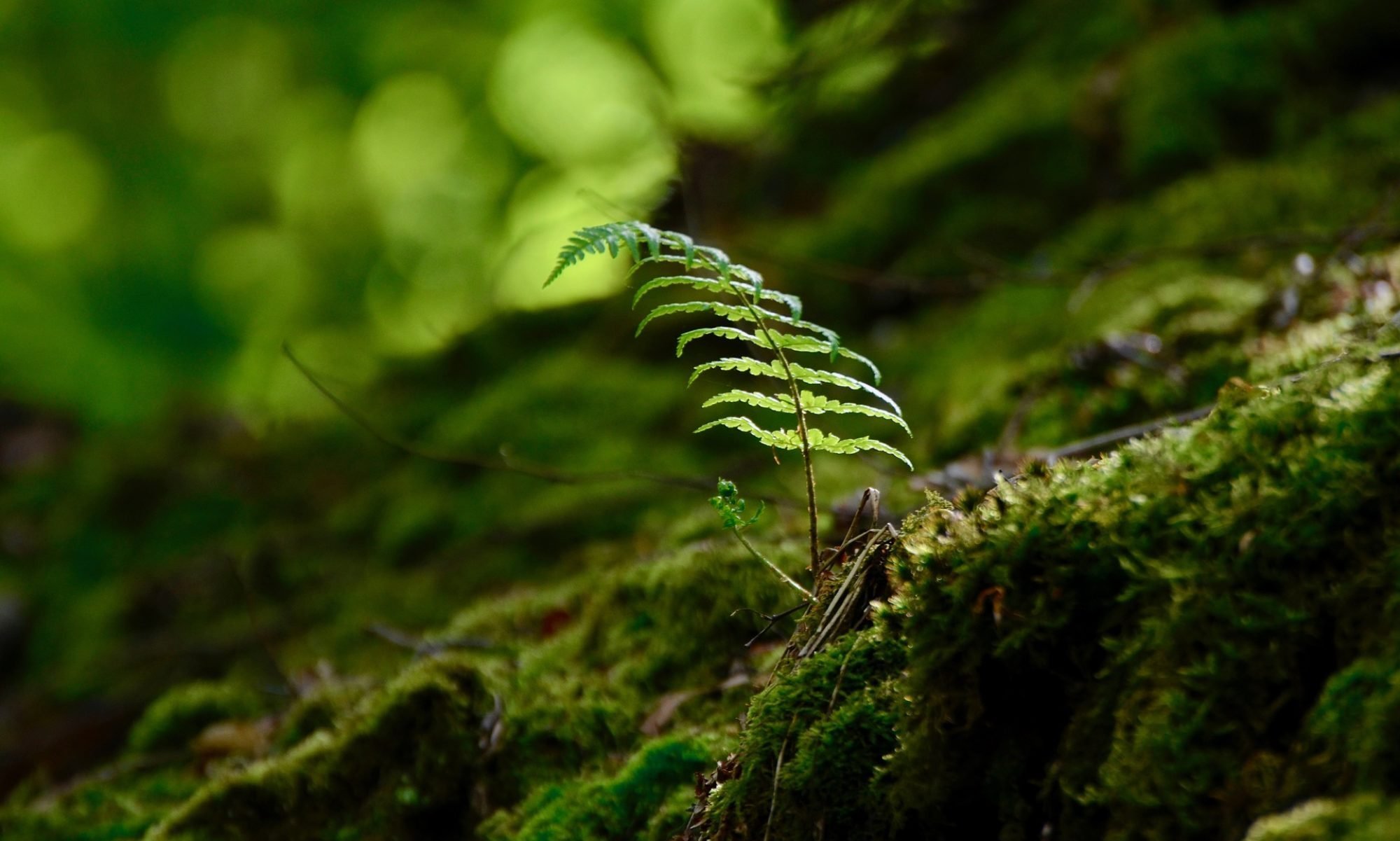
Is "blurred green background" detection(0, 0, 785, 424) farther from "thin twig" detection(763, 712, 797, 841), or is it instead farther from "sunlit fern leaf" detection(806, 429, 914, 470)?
"thin twig" detection(763, 712, 797, 841)

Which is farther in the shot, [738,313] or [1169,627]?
[738,313]

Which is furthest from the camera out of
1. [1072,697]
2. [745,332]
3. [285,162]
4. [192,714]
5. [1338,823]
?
[285,162]

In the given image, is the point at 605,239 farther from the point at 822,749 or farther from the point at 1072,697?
the point at 1072,697

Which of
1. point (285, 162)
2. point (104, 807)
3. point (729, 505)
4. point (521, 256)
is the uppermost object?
point (285, 162)

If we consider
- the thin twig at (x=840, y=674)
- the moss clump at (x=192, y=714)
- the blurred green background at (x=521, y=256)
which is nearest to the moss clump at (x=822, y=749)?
the thin twig at (x=840, y=674)

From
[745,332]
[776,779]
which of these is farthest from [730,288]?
Answer: [776,779]

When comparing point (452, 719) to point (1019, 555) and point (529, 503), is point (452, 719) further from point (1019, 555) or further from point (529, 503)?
point (529, 503)

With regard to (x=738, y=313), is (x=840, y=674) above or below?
below
